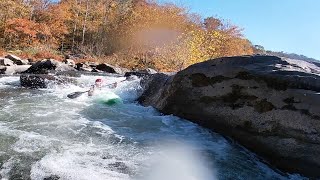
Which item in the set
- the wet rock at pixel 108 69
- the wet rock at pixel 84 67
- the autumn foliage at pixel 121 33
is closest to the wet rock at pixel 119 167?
the wet rock at pixel 84 67

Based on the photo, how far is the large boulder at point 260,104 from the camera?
516 centimetres

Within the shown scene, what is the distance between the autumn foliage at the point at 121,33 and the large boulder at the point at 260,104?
687 inches

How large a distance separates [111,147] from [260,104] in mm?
2731

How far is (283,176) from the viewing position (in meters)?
4.99

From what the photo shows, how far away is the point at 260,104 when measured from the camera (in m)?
5.91

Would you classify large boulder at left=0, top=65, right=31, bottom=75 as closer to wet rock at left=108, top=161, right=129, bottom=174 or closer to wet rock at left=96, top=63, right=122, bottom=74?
wet rock at left=96, top=63, right=122, bottom=74

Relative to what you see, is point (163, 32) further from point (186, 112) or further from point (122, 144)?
point (122, 144)

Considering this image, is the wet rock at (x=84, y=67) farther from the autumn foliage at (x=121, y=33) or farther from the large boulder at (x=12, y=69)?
the autumn foliage at (x=121, y=33)

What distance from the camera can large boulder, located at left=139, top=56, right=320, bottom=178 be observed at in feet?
16.9

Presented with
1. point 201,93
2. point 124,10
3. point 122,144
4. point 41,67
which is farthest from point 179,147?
point 124,10

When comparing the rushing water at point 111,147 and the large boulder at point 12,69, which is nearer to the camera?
the rushing water at point 111,147

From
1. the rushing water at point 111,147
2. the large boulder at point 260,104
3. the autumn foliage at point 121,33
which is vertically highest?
→ the autumn foliage at point 121,33

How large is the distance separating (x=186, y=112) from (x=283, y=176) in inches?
108

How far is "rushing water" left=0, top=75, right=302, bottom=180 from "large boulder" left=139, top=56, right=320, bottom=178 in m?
0.26
